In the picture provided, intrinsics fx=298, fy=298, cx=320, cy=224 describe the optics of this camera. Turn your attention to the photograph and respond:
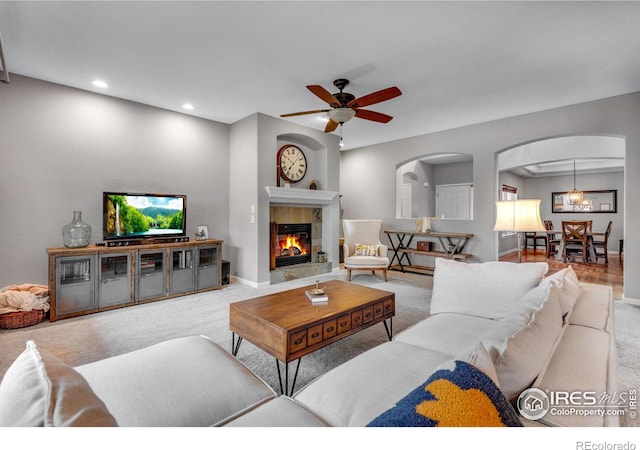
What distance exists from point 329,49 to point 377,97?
0.65 meters

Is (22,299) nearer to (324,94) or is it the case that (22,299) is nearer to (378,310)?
(378,310)

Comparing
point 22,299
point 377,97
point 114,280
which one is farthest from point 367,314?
point 22,299

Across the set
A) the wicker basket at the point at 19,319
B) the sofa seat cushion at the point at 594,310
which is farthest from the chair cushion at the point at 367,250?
the wicker basket at the point at 19,319

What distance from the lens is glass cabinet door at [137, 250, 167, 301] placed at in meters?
3.75

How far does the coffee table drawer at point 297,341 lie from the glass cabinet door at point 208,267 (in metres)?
2.86

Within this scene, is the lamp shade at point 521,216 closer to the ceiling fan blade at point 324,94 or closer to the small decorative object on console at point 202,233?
the ceiling fan blade at point 324,94

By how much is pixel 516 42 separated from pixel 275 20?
2149mm

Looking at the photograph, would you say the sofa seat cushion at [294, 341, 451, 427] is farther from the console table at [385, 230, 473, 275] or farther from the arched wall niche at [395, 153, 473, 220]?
the arched wall niche at [395, 153, 473, 220]

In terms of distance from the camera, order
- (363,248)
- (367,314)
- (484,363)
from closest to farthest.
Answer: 1. (484,363)
2. (367,314)
3. (363,248)

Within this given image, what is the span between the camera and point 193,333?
112 inches

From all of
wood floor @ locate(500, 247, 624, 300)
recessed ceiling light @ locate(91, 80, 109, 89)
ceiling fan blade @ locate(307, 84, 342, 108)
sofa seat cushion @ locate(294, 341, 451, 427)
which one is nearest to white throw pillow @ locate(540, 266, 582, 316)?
sofa seat cushion @ locate(294, 341, 451, 427)
